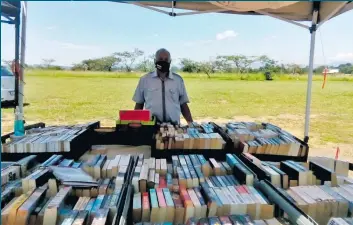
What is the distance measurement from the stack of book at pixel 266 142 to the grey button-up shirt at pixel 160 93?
41.4 inches

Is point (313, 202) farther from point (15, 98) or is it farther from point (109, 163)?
point (15, 98)

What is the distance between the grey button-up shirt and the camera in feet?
11.4

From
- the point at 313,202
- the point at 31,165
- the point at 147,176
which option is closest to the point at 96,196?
the point at 147,176

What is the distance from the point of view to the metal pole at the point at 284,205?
3.87 feet

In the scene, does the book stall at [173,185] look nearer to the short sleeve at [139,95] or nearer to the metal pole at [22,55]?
the metal pole at [22,55]

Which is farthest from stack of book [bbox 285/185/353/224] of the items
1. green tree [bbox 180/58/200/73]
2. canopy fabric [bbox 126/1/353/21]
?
green tree [bbox 180/58/200/73]

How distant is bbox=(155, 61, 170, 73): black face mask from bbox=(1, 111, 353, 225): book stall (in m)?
1.14

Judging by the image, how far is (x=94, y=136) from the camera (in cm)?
262

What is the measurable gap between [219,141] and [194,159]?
35 cm

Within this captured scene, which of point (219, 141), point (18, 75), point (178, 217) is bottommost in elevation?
point (178, 217)

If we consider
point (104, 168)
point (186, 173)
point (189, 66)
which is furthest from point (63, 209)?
point (189, 66)

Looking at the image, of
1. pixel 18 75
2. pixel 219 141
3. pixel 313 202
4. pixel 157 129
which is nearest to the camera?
pixel 313 202

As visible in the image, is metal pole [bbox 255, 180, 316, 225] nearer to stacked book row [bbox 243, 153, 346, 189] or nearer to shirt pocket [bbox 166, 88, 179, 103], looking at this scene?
stacked book row [bbox 243, 153, 346, 189]

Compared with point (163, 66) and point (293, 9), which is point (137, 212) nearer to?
point (163, 66)
